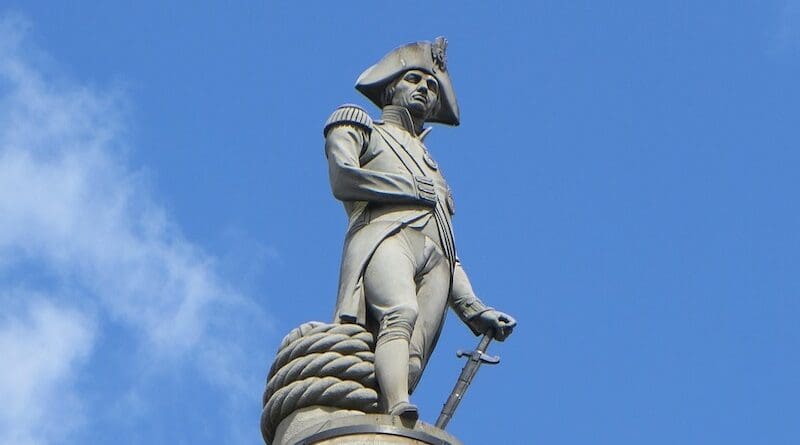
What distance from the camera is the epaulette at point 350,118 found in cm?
1672

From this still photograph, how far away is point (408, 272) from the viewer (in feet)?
52.0

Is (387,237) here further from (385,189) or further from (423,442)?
(423,442)

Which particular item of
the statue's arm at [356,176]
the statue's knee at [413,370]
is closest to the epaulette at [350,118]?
the statue's arm at [356,176]

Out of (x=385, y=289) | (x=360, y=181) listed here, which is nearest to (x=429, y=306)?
(x=385, y=289)

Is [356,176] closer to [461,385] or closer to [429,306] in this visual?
[429,306]

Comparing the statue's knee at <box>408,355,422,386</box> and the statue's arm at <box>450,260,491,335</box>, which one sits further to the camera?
the statue's arm at <box>450,260,491,335</box>

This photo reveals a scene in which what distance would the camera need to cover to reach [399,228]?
52.8 feet

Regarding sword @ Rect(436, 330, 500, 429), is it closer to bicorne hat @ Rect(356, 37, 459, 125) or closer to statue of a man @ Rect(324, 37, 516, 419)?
statue of a man @ Rect(324, 37, 516, 419)

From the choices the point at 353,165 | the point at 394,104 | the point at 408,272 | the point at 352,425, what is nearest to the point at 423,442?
the point at 352,425

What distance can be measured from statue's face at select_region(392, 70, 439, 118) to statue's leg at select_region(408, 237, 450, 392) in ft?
5.57

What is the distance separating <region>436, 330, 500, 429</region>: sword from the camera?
1550 cm

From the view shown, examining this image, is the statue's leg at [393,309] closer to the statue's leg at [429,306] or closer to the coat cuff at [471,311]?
the statue's leg at [429,306]

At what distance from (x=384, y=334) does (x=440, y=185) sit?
2054mm

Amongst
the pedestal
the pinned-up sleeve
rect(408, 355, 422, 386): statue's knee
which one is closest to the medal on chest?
the pinned-up sleeve
